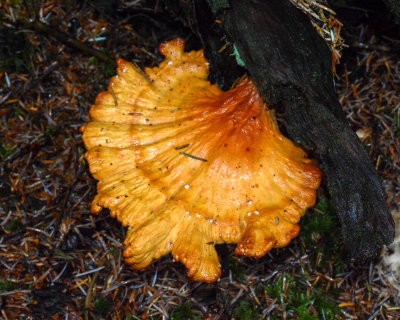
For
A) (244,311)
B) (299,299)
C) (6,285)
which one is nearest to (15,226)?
(6,285)

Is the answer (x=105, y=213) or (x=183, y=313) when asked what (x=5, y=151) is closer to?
(x=105, y=213)

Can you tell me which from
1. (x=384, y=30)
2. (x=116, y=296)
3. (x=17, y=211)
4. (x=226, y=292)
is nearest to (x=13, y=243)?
(x=17, y=211)

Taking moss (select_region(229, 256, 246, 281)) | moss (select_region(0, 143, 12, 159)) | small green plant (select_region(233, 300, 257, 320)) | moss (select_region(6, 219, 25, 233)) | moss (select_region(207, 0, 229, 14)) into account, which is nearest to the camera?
moss (select_region(207, 0, 229, 14))

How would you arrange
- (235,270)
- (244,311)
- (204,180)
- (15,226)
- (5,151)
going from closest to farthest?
(204,180) → (244,311) → (235,270) → (15,226) → (5,151)

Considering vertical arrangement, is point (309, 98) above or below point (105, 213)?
above

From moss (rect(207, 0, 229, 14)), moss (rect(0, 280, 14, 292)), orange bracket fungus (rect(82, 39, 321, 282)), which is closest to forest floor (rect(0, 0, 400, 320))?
moss (rect(0, 280, 14, 292))

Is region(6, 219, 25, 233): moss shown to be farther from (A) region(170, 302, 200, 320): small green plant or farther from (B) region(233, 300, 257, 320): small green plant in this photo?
(B) region(233, 300, 257, 320): small green plant

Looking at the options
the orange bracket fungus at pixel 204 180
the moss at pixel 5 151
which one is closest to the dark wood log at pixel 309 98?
the orange bracket fungus at pixel 204 180
